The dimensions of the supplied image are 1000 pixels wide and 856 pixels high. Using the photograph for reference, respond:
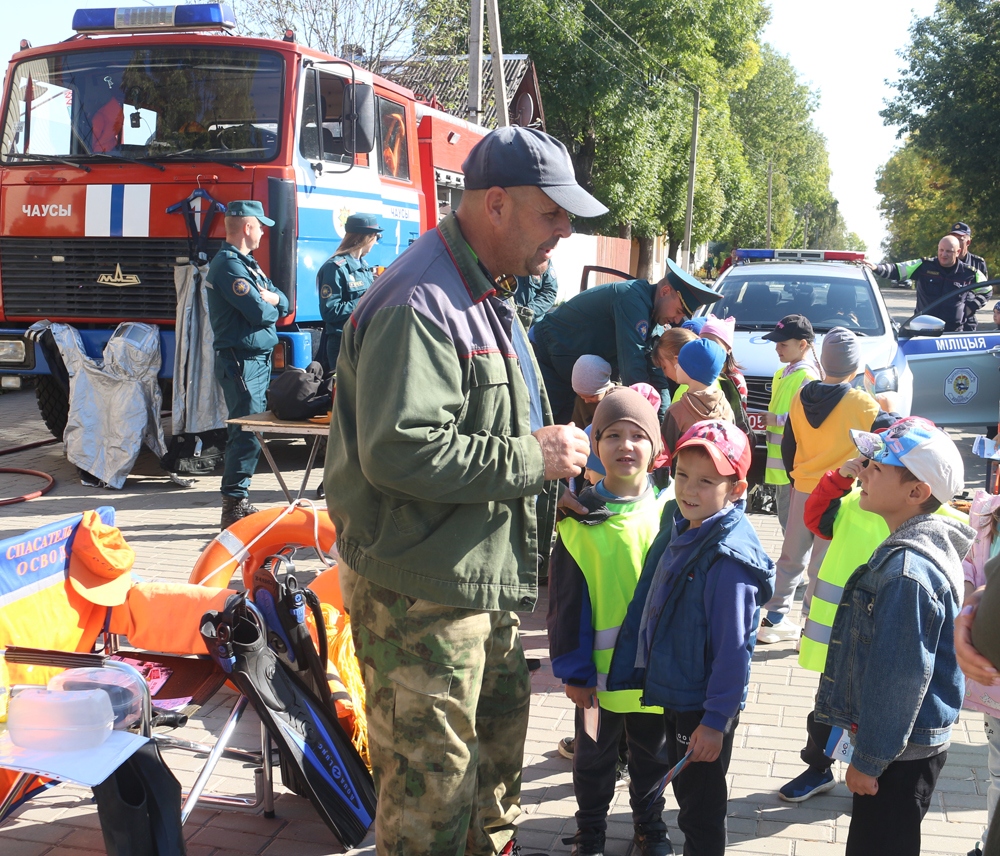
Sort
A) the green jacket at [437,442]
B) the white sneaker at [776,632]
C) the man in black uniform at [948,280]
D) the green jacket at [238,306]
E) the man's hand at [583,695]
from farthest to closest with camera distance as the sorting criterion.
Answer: the man in black uniform at [948,280] → the green jacket at [238,306] → the white sneaker at [776,632] → the man's hand at [583,695] → the green jacket at [437,442]

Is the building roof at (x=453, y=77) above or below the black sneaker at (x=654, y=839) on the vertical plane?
above

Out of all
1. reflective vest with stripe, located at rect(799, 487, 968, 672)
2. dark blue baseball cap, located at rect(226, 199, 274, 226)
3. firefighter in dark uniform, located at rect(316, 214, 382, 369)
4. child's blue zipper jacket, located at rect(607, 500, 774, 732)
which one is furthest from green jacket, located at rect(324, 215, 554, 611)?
firefighter in dark uniform, located at rect(316, 214, 382, 369)

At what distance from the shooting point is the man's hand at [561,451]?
2182 millimetres

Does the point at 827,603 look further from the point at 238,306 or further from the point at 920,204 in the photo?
the point at 920,204

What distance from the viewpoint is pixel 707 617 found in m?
2.61

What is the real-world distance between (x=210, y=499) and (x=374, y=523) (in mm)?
5692

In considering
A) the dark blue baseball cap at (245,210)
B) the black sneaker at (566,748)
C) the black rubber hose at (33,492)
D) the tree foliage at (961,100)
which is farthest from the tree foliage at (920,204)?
the black sneaker at (566,748)

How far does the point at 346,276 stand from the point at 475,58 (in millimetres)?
12166

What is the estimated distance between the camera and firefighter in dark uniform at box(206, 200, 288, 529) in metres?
6.19

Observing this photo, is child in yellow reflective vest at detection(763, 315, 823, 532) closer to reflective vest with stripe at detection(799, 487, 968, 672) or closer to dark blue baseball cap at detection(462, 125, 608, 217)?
reflective vest with stripe at detection(799, 487, 968, 672)

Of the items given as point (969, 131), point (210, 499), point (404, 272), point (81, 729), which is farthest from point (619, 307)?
point (969, 131)

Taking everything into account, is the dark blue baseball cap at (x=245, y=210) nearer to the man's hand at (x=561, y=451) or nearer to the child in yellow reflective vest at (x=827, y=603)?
the child in yellow reflective vest at (x=827, y=603)

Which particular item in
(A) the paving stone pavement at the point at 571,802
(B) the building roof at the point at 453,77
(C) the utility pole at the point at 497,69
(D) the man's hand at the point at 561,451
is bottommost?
(A) the paving stone pavement at the point at 571,802

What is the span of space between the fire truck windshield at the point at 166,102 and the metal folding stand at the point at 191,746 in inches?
199
